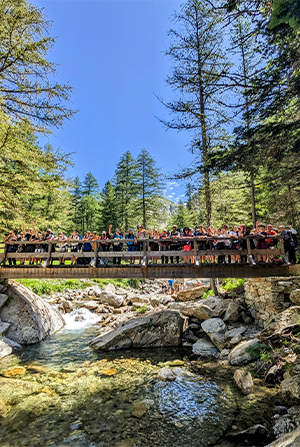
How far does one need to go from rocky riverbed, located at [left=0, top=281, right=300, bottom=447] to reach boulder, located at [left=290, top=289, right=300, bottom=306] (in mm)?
404

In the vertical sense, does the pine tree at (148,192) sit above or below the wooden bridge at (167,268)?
above

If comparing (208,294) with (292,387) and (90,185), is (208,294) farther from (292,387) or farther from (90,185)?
(90,185)

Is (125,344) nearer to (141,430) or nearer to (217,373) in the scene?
(217,373)

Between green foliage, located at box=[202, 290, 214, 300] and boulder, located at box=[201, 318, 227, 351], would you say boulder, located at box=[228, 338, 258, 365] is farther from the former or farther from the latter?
green foliage, located at box=[202, 290, 214, 300]

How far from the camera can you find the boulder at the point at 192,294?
14575 millimetres

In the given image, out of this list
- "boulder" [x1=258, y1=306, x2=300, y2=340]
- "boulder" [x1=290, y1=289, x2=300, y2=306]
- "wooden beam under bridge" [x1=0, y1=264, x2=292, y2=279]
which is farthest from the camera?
"wooden beam under bridge" [x1=0, y1=264, x2=292, y2=279]

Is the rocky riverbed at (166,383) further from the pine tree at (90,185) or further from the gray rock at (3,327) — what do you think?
the pine tree at (90,185)

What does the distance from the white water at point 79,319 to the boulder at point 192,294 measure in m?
5.36

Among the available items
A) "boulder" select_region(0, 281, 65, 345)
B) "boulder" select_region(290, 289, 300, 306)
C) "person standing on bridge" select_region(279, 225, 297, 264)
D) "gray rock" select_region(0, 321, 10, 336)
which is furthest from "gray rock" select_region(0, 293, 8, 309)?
"person standing on bridge" select_region(279, 225, 297, 264)

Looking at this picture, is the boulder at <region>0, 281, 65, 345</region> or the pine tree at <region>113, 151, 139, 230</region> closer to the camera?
the boulder at <region>0, 281, 65, 345</region>

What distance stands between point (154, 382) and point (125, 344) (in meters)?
3.21

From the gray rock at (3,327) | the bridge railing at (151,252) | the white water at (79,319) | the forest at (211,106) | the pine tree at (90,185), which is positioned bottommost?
the white water at (79,319)

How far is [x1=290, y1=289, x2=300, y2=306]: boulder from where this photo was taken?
333 inches

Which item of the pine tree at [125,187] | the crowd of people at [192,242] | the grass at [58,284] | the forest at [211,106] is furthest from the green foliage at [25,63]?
the pine tree at [125,187]
